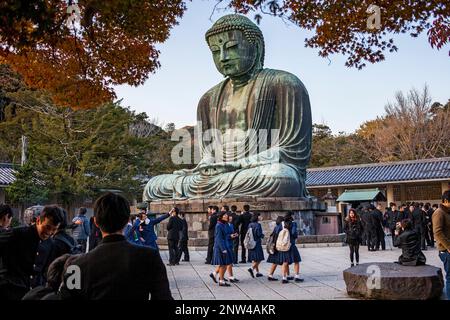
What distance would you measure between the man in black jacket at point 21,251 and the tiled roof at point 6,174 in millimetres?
20301

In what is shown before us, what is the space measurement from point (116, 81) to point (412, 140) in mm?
24130

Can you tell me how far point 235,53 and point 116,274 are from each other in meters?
13.6

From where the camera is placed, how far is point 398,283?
5.21m

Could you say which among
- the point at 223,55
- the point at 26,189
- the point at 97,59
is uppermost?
the point at 223,55

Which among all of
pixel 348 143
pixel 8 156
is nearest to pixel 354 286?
pixel 8 156

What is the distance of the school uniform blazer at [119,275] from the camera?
6.98 ft

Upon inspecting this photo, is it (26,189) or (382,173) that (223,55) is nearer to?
(26,189)

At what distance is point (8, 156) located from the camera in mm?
24891

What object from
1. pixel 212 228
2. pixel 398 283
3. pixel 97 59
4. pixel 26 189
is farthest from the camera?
pixel 26 189

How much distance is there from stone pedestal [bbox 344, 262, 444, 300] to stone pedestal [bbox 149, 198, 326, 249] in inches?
271

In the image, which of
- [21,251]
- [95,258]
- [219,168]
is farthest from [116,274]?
[219,168]

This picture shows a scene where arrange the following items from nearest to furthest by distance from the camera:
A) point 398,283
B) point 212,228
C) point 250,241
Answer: point 398,283, point 250,241, point 212,228

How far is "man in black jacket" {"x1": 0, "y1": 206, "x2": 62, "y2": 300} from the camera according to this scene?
10.7 ft
